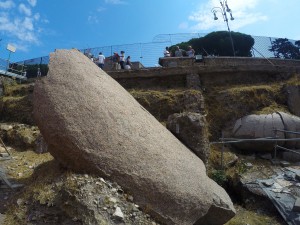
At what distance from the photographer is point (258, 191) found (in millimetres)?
7000

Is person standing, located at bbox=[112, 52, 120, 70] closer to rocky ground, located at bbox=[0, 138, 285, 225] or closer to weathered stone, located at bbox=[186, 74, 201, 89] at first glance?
weathered stone, located at bbox=[186, 74, 201, 89]

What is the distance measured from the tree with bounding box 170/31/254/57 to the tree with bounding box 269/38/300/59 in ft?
10.2

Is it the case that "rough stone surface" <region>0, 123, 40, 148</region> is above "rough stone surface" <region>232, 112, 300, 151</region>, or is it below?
below

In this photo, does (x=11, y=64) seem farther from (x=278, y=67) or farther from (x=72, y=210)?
(x=72, y=210)

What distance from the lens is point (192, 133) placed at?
549cm

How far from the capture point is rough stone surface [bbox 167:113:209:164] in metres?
5.46

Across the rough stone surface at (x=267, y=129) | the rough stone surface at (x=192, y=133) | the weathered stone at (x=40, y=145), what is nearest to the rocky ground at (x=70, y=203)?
the rough stone surface at (x=192, y=133)

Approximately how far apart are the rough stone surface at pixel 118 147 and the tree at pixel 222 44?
1764 centimetres

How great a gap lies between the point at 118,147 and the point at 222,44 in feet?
62.1

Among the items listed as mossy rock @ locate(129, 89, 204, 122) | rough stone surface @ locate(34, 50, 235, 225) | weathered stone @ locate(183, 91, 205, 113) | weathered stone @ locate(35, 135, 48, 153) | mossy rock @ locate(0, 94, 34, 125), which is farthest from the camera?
mossy rock @ locate(0, 94, 34, 125)

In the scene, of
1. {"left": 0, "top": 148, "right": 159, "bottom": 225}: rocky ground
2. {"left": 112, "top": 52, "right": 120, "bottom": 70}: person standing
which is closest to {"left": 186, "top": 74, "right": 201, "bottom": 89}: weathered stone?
{"left": 112, "top": 52, "right": 120, "bottom": 70}: person standing

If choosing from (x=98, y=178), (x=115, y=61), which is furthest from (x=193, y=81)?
(x=98, y=178)

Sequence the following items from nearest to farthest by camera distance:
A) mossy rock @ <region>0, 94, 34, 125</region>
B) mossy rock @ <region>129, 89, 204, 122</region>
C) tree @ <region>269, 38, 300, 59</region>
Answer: mossy rock @ <region>129, 89, 204, 122</region>
mossy rock @ <region>0, 94, 34, 125</region>
tree @ <region>269, 38, 300, 59</region>

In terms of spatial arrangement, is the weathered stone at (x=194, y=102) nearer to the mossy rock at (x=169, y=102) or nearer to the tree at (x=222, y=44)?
the mossy rock at (x=169, y=102)
